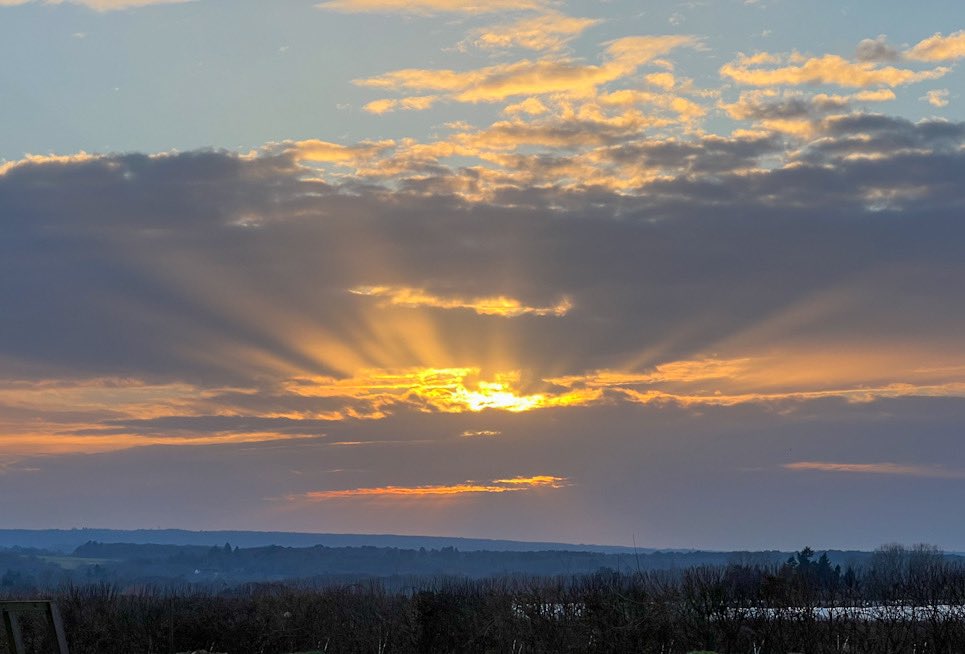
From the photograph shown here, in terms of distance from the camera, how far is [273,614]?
289 feet

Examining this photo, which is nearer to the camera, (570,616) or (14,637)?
(14,637)

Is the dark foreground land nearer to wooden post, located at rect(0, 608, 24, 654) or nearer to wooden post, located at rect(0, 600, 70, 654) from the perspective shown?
wooden post, located at rect(0, 600, 70, 654)

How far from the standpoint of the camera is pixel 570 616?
246 feet

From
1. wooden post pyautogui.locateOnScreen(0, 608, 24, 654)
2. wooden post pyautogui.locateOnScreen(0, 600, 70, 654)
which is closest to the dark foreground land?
wooden post pyautogui.locateOnScreen(0, 600, 70, 654)

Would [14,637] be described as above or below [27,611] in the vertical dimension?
below

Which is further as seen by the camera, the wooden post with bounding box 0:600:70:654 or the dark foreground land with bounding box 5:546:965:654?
the dark foreground land with bounding box 5:546:965:654

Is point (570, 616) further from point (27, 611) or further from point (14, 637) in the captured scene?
point (27, 611)

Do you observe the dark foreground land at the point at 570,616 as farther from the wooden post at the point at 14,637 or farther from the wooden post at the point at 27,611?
the wooden post at the point at 14,637

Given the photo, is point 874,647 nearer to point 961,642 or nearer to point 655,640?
point 961,642

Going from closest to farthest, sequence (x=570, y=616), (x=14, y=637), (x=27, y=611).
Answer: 1. (x=27, y=611)
2. (x=14, y=637)
3. (x=570, y=616)

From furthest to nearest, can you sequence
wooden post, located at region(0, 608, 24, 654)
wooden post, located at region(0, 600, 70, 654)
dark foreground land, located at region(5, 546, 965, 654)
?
1. dark foreground land, located at region(5, 546, 965, 654)
2. wooden post, located at region(0, 608, 24, 654)
3. wooden post, located at region(0, 600, 70, 654)

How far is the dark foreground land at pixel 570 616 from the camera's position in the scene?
204 ft

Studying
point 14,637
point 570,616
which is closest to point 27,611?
point 14,637

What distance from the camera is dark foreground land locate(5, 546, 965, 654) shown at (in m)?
62.1
